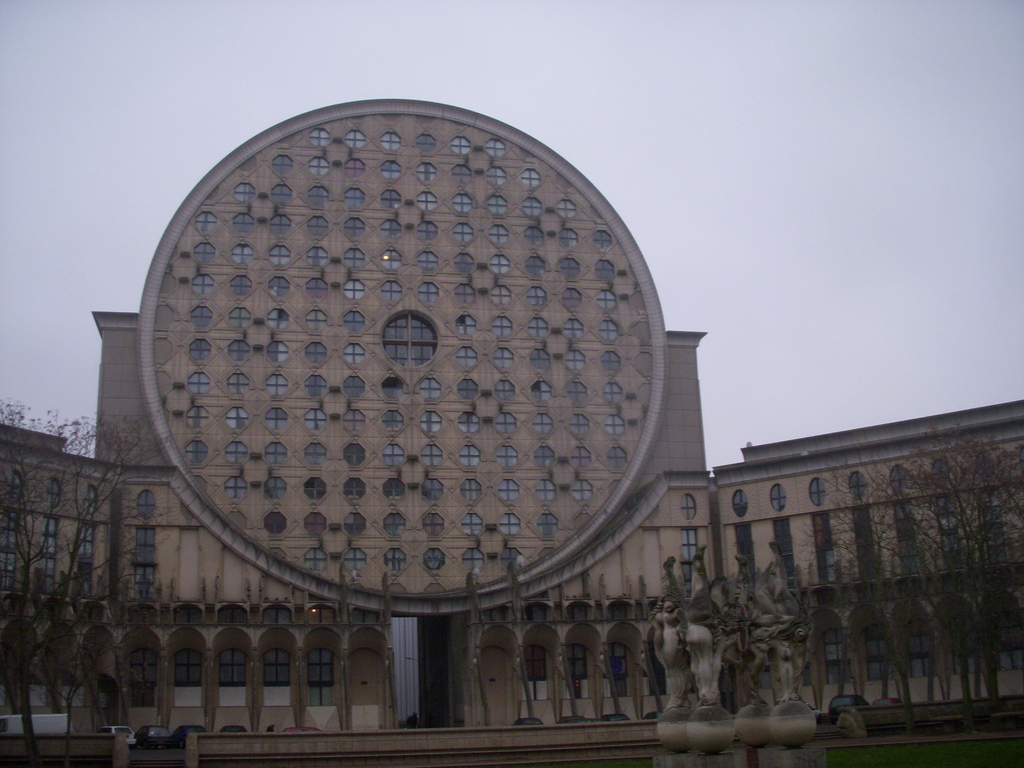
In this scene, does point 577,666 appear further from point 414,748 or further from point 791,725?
point 791,725

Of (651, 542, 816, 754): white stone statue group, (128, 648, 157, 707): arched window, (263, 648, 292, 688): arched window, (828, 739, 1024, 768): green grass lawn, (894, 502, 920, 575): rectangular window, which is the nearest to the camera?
(651, 542, 816, 754): white stone statue group

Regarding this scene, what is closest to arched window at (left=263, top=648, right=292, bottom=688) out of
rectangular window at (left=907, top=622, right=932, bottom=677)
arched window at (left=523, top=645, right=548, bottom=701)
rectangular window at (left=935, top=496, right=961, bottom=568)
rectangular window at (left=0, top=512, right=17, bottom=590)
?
arched window at (left=523, top=645, right=548, bottom=701)

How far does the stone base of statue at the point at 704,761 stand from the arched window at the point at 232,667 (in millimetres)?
35435

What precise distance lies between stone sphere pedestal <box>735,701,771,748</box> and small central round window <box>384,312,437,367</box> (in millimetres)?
40349

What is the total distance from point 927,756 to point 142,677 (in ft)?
124

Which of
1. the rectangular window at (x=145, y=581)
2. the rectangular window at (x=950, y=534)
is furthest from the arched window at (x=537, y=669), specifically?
the rectangular window at (x=950, y=534)

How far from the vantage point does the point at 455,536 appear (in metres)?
60.9

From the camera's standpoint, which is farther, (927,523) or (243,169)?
(243,169)

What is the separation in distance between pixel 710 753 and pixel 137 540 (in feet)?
127

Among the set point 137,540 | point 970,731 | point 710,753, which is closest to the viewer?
point 710,753

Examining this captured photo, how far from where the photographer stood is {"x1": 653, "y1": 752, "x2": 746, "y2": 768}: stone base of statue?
78.9ft

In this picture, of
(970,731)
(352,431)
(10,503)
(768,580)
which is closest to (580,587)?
(352,431)

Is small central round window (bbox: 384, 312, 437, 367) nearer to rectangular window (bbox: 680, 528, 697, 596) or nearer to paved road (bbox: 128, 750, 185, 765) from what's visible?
rectangular window (bbox: 680, 528, 697, 596)

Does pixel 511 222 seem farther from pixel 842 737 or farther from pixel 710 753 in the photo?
pixel 710 753
